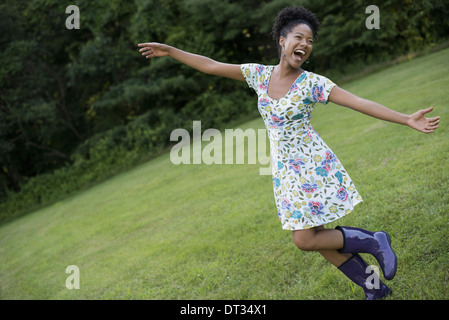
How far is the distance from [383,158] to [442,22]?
1043cm

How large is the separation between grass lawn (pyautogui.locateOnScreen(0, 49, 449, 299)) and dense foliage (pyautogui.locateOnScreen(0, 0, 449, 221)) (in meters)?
5.94

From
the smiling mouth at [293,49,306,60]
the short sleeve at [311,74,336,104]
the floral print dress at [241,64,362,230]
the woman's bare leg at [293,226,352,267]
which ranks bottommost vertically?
the woman's bare leg at [293,226,352,267]

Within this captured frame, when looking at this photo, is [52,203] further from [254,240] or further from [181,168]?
[254,240]

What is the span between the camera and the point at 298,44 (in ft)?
7.86

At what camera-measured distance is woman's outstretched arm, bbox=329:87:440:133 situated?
1.99 metres

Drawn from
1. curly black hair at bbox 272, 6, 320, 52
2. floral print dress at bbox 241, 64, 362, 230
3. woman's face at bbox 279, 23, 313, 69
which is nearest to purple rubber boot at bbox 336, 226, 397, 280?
floral print dress at bbox 241, 64, 362, 230

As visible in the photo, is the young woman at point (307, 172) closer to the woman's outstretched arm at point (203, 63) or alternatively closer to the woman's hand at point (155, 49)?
the woman's outstretched arm at point (203, 63)

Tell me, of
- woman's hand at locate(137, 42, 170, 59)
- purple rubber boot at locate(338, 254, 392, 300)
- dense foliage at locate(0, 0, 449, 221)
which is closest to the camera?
purple rubber boot at locate(338, 254, 392, 300)

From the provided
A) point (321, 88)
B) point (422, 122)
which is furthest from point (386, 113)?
point (321, 88)

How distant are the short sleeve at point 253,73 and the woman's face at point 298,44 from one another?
0.26 meters

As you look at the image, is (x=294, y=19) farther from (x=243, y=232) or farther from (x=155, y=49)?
(x=243, y=232)

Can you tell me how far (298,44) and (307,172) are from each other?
28.1 inches

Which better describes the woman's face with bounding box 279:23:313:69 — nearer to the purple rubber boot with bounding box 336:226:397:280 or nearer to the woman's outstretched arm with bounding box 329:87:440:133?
the woman's outstretched arm with bounding box 329:87:440:133

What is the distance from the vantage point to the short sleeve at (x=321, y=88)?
7.59ft
